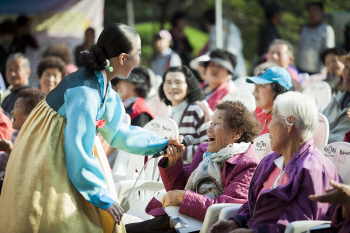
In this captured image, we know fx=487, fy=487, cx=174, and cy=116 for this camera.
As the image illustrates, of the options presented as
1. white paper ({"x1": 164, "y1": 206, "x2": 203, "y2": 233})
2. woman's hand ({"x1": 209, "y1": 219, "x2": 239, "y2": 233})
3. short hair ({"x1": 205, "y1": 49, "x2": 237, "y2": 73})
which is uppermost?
short hair ({"x1": 205, "y1": 49, "x2": 237, "y2": 73})

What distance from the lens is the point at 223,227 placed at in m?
2.80

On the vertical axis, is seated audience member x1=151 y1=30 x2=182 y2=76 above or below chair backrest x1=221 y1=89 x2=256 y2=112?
above

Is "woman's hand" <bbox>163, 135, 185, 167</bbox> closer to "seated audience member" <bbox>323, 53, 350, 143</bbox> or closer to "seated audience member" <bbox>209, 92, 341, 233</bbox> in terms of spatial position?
"seated audience member" <bbox>209, 92, 341, 233</bbox>

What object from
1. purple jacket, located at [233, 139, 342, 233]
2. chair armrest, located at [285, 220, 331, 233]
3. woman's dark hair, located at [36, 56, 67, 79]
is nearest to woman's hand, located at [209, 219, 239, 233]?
purple jacket, located at [233, 139, 342, 233]

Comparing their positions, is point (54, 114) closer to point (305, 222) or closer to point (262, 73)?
point (305, 222)

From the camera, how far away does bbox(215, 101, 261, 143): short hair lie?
3.39 metres

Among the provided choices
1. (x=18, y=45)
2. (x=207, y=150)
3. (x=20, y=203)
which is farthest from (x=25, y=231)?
(x=18, y=45)

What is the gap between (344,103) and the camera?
4902 millimetres

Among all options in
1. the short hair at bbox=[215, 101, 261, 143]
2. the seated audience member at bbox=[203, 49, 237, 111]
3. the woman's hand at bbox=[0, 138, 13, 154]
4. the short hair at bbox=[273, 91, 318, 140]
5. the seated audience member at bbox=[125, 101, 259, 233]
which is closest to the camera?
the short hair at bbox=[273, 91, 318, 140]

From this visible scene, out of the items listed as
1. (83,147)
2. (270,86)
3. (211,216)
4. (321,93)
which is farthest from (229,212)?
(321,93)

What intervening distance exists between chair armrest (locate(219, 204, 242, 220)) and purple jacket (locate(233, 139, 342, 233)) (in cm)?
17

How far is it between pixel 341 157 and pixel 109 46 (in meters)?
1.58

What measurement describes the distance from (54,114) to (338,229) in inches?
64.1

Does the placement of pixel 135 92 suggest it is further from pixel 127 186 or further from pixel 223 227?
pixel 223 227
